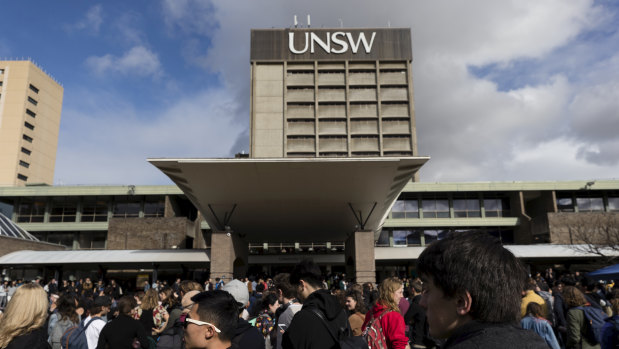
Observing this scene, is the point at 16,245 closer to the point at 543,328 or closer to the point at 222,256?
the point at 222,256

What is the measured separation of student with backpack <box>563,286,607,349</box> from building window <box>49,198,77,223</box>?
169 ft

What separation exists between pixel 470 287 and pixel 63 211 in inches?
2161

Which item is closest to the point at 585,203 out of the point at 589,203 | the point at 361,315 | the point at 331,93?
the point at 589,203

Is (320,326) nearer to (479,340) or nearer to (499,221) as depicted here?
(479,340)

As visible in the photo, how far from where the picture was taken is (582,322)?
19.2ft

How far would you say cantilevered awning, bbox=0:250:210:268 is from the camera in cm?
3183

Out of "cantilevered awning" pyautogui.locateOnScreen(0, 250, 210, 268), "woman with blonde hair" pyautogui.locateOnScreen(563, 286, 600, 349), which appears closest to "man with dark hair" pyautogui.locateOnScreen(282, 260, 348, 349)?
"woman with blonde hair" pyautogui.locateOnScreen(563, 286, 600, 349)

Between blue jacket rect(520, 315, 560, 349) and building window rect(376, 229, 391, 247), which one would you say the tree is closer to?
building window rect(376, 229, 391, 247)

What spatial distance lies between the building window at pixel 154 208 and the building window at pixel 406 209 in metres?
25.8

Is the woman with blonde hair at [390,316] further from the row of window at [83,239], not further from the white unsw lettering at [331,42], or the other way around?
the white unsw lettering at [331,42]

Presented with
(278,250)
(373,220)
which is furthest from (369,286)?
(278,250)

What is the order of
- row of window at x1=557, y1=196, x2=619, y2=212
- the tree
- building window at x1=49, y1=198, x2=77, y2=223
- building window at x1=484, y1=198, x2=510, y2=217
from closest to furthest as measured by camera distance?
the tree, row of window at x1=557, y1=196, x2=619, y2=212, building window at x1=484, y1=198, x2=510, y2=217, building window at x1=49, y1=198, x2=77, y2=223

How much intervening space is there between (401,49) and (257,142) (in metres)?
26.4

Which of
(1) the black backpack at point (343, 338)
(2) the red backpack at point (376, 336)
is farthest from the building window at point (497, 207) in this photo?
(1) the black backpack at point (343, 338)
